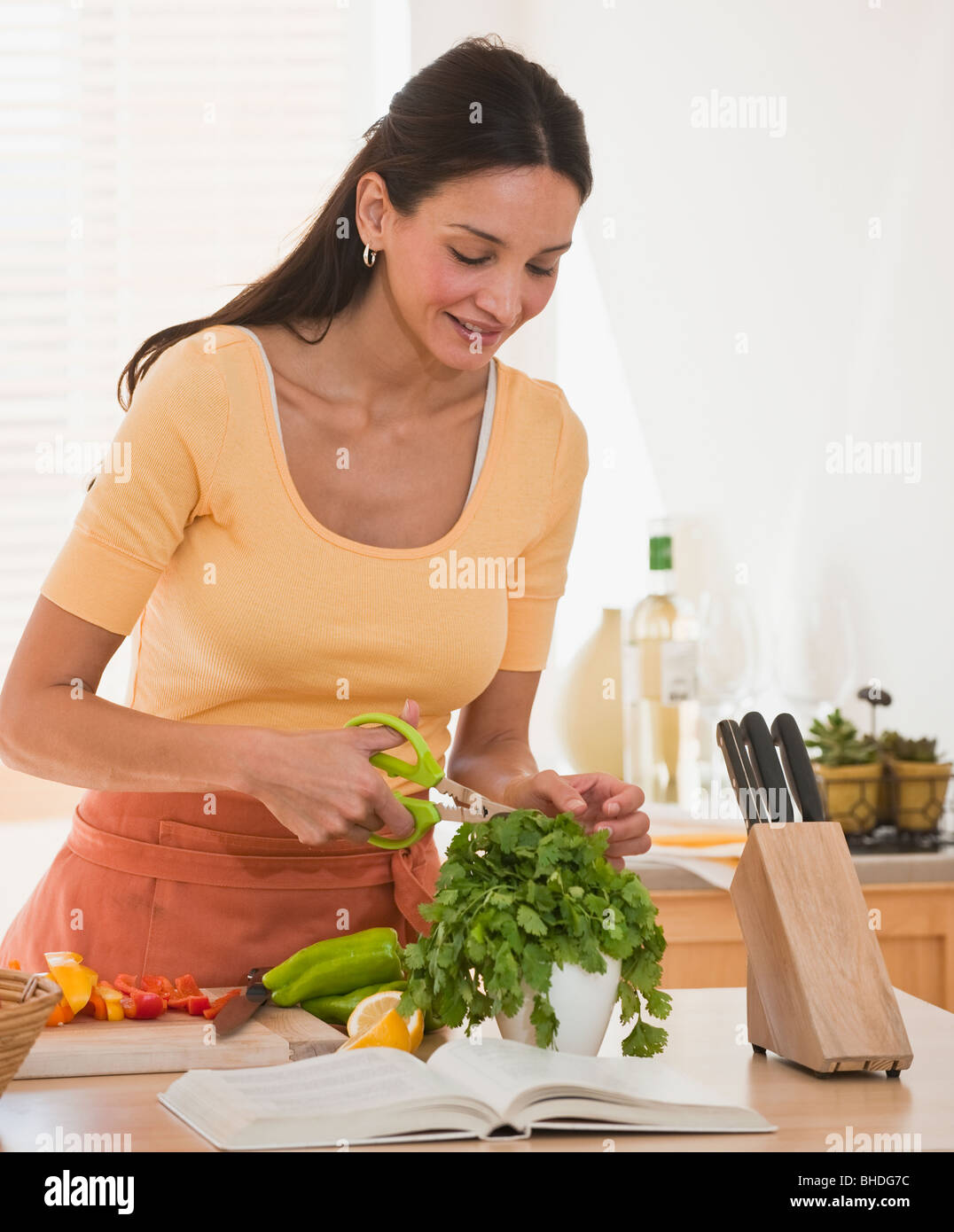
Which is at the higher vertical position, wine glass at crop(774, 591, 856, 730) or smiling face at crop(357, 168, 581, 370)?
smiling face at crop(357, 168, 581, 370)

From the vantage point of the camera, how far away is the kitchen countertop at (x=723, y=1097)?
893 mm

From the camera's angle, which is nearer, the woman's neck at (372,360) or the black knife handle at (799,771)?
the black knife handle at (799,771)

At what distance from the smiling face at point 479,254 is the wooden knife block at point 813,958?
0.58 metres

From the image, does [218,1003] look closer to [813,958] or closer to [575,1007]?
[575,1007]

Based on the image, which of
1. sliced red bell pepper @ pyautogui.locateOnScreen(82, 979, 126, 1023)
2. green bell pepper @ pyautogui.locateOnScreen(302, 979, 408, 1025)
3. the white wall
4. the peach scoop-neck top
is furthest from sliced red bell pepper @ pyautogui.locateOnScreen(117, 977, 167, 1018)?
the white wall

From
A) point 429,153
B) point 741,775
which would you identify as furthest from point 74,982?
point 429,153

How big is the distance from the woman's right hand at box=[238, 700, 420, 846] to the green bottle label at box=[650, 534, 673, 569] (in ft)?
4.57

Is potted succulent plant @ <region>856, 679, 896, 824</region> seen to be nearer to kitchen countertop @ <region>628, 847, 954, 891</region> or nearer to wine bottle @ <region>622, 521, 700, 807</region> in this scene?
kitchen countertop @ <region>628, 847, 954, 891</region>

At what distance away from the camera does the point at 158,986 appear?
1.18 meters

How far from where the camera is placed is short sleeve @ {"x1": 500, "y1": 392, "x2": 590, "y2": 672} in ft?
5.36

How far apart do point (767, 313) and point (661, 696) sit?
83 centimetres

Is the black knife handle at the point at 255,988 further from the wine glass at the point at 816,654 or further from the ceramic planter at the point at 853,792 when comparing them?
the wine glass at the point at 816,654

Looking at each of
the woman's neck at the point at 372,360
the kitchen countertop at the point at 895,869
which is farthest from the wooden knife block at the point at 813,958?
the kitchen countertop at the point at 895,869

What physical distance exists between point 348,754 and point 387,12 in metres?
2.05
